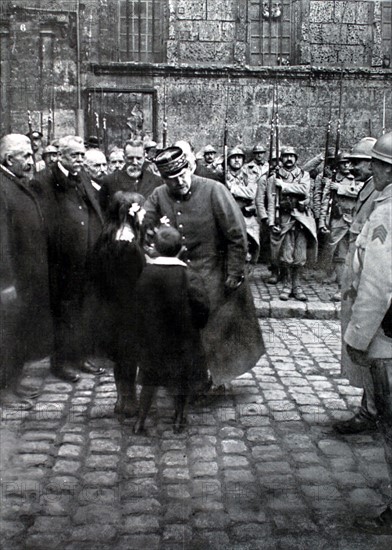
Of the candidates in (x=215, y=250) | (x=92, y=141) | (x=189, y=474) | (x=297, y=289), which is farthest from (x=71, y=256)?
(x=297, y=289)

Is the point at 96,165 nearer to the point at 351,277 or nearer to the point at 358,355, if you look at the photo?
the point at 351,277

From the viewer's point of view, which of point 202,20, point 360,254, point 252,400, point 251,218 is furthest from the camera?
point 251,218

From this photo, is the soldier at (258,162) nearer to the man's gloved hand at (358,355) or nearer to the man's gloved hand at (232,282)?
the man's gloved hand at (232,282)

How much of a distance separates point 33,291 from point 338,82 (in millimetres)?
2312

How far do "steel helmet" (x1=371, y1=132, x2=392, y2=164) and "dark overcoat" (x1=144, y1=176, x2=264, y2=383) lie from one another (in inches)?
55.8

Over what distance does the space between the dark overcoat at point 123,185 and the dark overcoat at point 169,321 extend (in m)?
0.48

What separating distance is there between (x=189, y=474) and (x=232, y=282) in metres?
1.42

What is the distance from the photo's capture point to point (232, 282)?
4879 mm

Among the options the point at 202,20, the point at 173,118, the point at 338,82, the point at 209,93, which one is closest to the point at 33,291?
the point at 173,118

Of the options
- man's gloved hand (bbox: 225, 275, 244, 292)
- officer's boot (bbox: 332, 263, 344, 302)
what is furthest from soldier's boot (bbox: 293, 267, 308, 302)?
man's gloved hand (bbox: 225, 275, 244, 292)

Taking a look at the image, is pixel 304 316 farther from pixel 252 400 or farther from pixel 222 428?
pixel 222 428

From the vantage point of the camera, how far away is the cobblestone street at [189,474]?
11.7ft

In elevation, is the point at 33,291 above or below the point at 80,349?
above

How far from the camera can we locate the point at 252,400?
5.08 m
